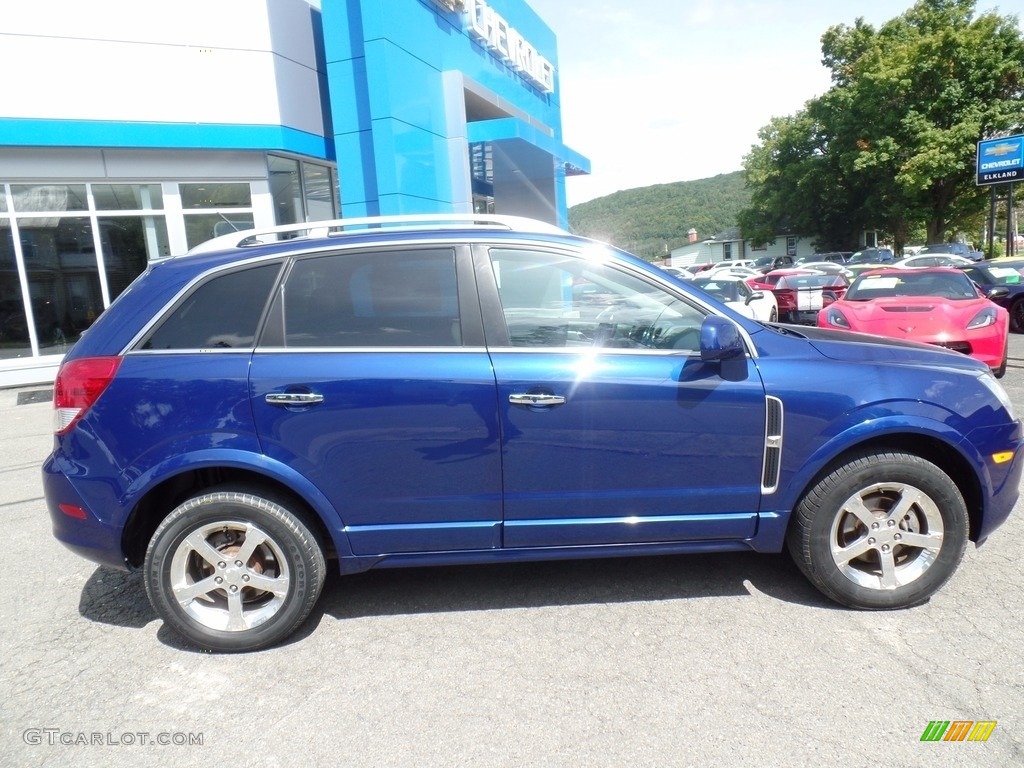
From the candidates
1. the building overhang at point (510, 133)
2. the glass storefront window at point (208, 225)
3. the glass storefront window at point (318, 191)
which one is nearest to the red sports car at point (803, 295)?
the building overhang at point (510, 133)

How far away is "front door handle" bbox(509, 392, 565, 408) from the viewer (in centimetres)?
300

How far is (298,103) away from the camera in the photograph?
42.9 feet

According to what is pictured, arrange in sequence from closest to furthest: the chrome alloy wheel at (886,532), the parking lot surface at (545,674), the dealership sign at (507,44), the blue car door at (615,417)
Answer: the parking lot surface at (545,674), the blue car door at (615,417), the chrome alloy wheel at (886,532), the dealership sign at (507,44)

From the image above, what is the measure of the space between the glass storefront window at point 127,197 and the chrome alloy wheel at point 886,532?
12415 millimetres

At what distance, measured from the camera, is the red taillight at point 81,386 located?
3035 mm

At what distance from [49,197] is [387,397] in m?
11.4

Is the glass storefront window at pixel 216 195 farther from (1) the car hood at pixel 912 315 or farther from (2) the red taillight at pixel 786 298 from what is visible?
(2) the red taillight at pixel 786 298

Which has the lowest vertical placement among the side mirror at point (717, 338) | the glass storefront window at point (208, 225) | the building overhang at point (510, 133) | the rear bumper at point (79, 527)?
the rear bumper at point (79, 527)

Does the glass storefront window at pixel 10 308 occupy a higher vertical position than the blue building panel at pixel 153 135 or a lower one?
lower

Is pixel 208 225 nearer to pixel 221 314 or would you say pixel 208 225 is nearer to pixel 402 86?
pixel 402 86

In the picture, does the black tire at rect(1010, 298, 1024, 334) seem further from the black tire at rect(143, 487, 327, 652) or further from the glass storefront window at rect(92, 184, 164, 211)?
the glass storefront window at rect(92, 184, 164, 211)

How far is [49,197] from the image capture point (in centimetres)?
1143

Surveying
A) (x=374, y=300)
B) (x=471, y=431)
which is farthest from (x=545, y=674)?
(x=374, y=300)

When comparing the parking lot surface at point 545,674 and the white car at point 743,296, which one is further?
the white car at point 743,296
